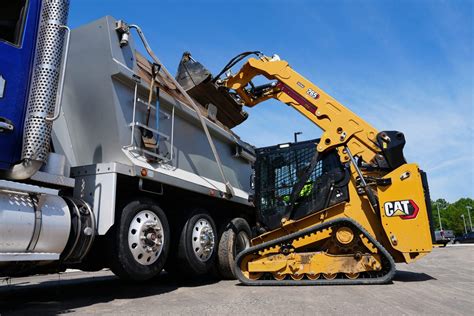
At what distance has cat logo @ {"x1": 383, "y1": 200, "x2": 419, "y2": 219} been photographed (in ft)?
18.5

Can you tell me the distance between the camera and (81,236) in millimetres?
3773

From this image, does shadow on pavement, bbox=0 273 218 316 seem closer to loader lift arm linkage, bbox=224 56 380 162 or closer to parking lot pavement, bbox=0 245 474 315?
parking lot pavement, bbox=0 245 474 315

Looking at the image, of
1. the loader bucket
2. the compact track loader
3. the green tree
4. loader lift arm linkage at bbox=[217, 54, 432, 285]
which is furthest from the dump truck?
the green tree

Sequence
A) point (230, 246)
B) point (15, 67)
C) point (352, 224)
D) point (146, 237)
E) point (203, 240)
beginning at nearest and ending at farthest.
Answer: point (15, 67) → point (146, 237) → point (203, 240) → point (352, 224) → point (230, 246)

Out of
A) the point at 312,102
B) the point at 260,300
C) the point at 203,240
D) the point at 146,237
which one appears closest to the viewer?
the point at 260,300

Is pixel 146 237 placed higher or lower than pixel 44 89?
lower

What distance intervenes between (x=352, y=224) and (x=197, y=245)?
228 cm

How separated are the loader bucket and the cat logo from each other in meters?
3.24

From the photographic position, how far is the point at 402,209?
568 centimetres

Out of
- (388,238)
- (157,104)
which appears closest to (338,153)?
(388,238)

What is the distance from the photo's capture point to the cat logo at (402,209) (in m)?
5.64

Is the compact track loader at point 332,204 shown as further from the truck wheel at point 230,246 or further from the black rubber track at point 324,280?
the truck wheel at point 230,246

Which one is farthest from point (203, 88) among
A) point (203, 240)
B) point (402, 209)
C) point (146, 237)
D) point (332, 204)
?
point (402, 209)

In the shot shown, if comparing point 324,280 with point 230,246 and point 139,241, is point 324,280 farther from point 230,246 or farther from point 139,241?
point 139,241
